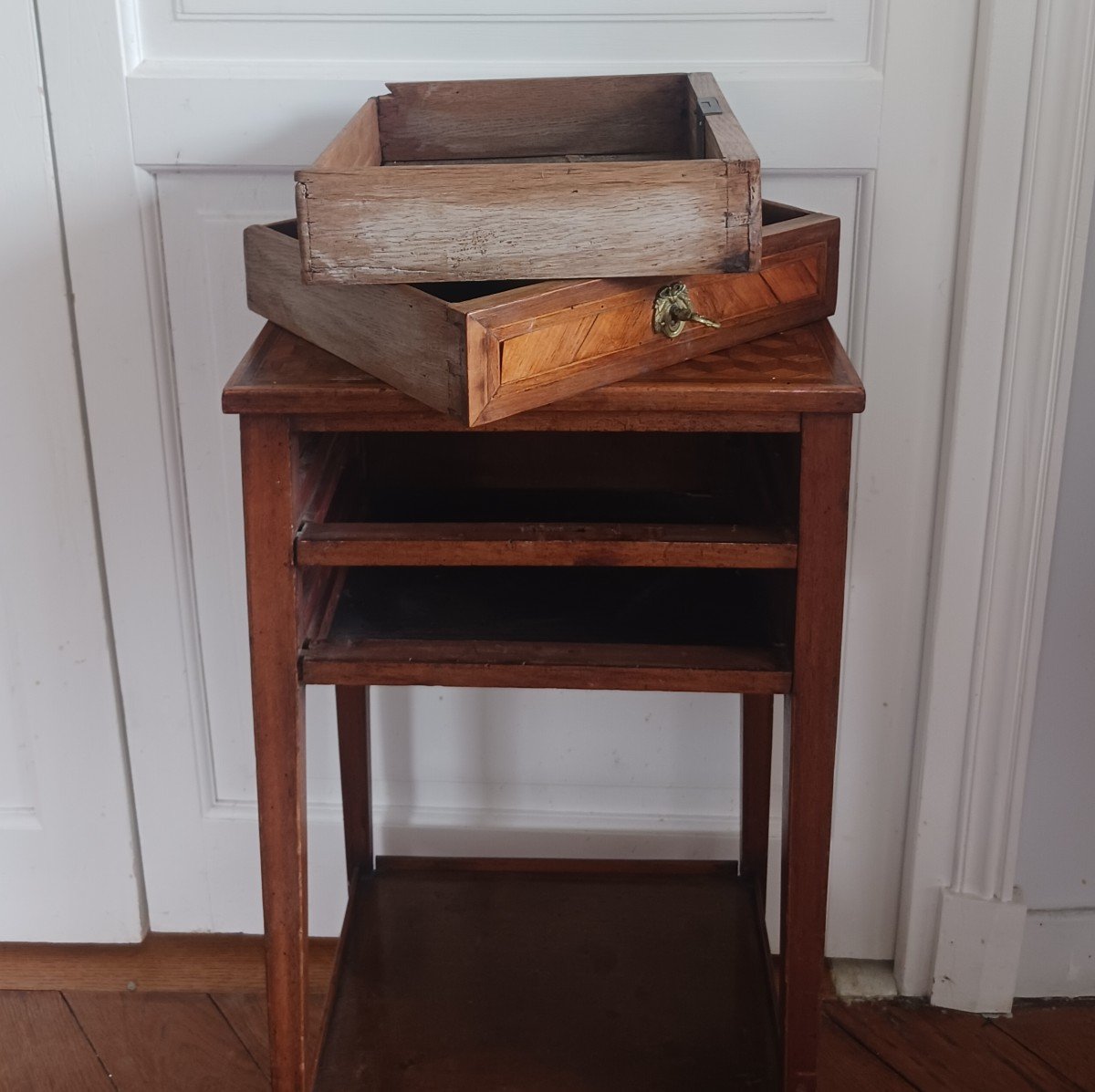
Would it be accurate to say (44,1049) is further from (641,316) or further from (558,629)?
(641,316)

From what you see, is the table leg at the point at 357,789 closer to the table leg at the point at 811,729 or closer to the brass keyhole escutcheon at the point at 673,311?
A: the table leg at the point at 811,729

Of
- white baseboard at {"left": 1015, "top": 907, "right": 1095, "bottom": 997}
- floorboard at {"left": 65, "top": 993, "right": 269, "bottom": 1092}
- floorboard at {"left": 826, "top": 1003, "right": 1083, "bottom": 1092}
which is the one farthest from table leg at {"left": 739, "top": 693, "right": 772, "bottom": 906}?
floorboard at {"left": 65, "top": 993, "right": 269, "bottom": 1092}

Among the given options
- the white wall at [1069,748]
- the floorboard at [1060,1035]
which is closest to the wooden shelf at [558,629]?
the white wall at [1069,748]

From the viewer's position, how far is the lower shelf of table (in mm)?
1184

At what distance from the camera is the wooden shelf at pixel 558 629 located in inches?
37.2

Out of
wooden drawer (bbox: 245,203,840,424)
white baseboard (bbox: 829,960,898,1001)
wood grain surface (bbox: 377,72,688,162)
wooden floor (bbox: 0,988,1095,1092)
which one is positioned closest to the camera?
wooden drawer (bbox: 245,203,840,424)

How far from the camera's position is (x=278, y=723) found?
0.97 m

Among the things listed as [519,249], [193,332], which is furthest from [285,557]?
[193,332]

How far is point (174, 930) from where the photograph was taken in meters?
1.58

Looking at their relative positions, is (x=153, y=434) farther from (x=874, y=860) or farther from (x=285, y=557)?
(x=874, y=860)

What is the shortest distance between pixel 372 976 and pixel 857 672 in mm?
603

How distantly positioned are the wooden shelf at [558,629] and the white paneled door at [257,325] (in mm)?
355

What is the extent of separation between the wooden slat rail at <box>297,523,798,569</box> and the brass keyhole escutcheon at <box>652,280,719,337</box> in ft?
0.46

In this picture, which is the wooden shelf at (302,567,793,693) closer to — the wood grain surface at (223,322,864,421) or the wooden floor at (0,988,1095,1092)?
the wood grain surface at (223,322,864,421)
